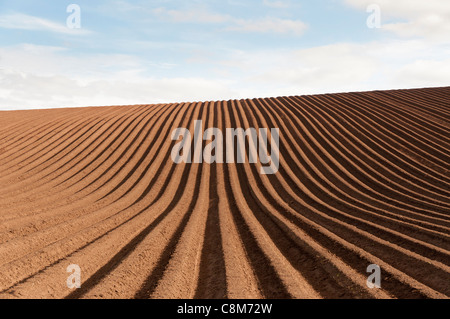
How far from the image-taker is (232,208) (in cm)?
846

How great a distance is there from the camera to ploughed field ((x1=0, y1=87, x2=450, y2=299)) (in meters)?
4.39

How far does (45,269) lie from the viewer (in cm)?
470

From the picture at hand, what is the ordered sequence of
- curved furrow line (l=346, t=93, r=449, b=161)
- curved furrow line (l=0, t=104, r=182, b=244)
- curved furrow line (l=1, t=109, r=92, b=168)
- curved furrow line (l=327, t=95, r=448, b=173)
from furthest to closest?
curved furrow line (l=1, t=109, r=92, b=168) < curved furrow line (l=346, t=93, r=449, b=161) < curved furrow line (l=327, t=95, r=448, b=173) < curved furrow line (l=0, t=104, r=182, b=244)

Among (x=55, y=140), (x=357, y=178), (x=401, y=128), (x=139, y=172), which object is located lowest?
(x=357, y=178)

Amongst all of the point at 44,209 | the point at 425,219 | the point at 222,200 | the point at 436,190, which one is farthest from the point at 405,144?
the point at 44,209

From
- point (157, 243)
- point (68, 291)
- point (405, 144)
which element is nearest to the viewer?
A: point (68, 291)

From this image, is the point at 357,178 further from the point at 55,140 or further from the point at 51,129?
the point at 51,129

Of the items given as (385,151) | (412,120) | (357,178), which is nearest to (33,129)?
(357,178)

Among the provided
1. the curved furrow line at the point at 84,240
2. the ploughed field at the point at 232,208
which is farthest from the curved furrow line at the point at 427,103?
the curved furrow line at the point at 84,240

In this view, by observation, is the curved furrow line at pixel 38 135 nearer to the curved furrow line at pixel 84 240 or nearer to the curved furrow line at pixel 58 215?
the curved furrow line at pixel 58 215

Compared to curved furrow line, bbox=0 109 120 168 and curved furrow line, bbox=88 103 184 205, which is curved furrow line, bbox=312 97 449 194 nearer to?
curved furrow line, bbox=88 103 184 205

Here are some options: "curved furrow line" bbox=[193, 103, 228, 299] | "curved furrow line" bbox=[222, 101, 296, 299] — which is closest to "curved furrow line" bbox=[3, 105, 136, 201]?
"curved furrow line" bbox=[193, 103, 228, 299]
